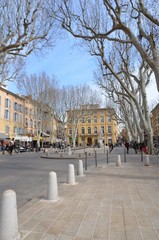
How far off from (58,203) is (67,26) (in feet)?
44.4

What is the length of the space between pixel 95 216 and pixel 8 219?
1.93 meters

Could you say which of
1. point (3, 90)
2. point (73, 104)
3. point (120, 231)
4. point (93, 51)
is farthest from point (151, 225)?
point (3, 90)

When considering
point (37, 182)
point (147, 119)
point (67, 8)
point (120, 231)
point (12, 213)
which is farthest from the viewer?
point (147, 119)

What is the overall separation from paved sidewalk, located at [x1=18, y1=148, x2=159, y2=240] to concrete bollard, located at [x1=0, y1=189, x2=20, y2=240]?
24cm

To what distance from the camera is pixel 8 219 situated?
3568 mm

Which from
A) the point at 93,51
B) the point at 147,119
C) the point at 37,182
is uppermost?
the point at 93,51

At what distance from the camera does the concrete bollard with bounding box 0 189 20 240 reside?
3.51 meters

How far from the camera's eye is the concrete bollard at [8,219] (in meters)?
3.51

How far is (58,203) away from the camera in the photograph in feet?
19.2

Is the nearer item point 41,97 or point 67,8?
point 67,8

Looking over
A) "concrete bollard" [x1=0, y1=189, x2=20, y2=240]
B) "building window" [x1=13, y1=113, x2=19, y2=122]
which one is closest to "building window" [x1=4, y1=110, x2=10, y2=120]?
"building window" [x1=13, y1=113, x2=19, y2=122]

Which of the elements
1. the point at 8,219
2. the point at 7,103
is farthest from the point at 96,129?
the point at 8,219

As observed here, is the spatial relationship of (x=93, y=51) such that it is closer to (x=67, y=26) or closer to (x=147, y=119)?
(x=67, y=26)

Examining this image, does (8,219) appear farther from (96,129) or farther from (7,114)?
(96,129)
